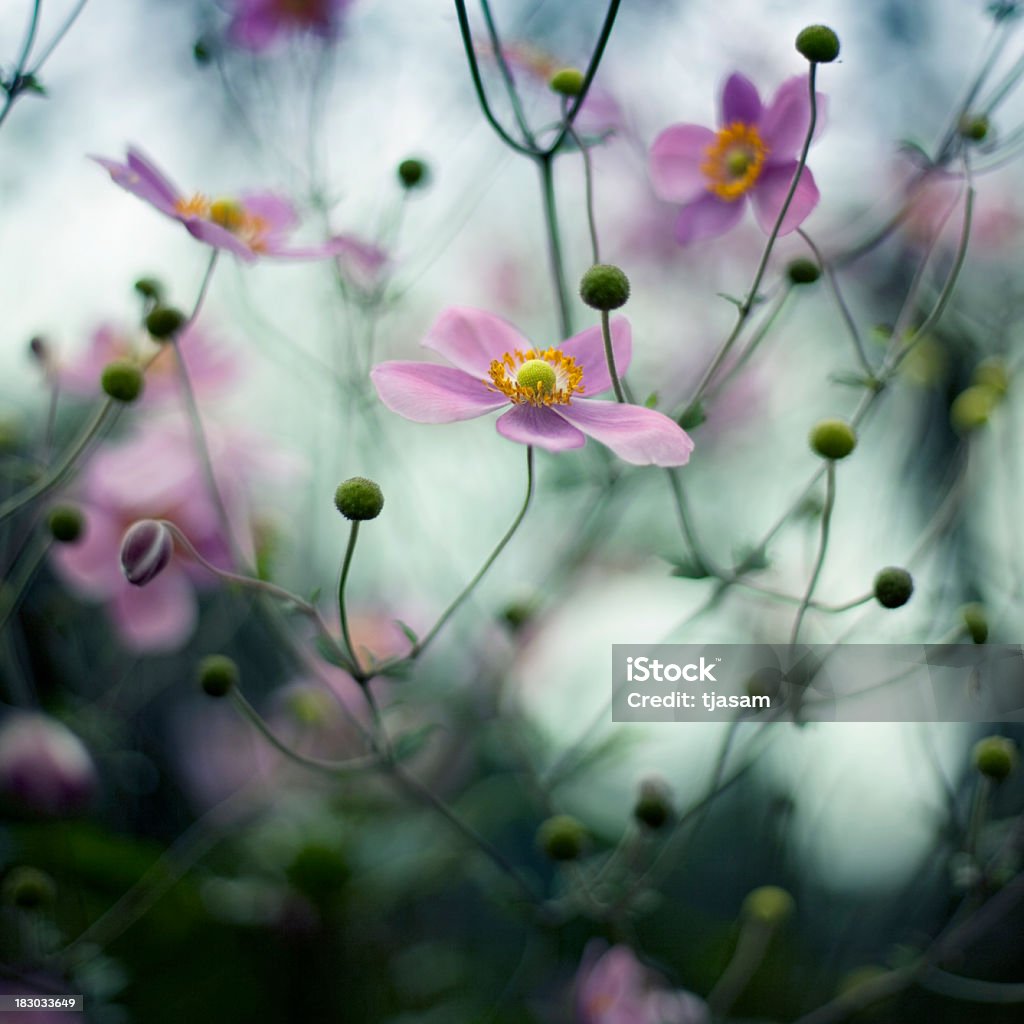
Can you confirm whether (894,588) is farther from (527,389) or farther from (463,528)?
(463,528)

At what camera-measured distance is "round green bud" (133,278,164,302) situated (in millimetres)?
553

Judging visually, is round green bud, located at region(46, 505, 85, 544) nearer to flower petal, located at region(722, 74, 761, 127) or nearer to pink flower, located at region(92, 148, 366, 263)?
pink flower, located at region(92, 148, 366, 263)

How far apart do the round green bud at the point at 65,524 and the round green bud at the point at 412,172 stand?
0.27 m

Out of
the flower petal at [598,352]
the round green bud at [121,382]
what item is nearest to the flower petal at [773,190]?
the flower petal at [598,352]

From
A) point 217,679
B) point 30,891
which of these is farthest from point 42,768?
point 217,679

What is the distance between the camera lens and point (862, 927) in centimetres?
87

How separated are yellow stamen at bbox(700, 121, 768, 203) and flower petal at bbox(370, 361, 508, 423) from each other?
204 millimetres

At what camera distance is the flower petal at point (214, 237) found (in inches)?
19.5

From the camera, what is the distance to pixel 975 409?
0.64 metres

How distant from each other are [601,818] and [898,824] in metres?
0.27

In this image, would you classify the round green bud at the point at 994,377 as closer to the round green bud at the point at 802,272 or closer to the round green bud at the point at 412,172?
→ the round green bud at the point at 802,272

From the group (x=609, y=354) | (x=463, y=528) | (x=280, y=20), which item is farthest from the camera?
(x=463, y=528)

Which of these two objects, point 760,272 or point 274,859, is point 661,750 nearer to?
point 274,859

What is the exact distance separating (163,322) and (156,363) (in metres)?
0.19
